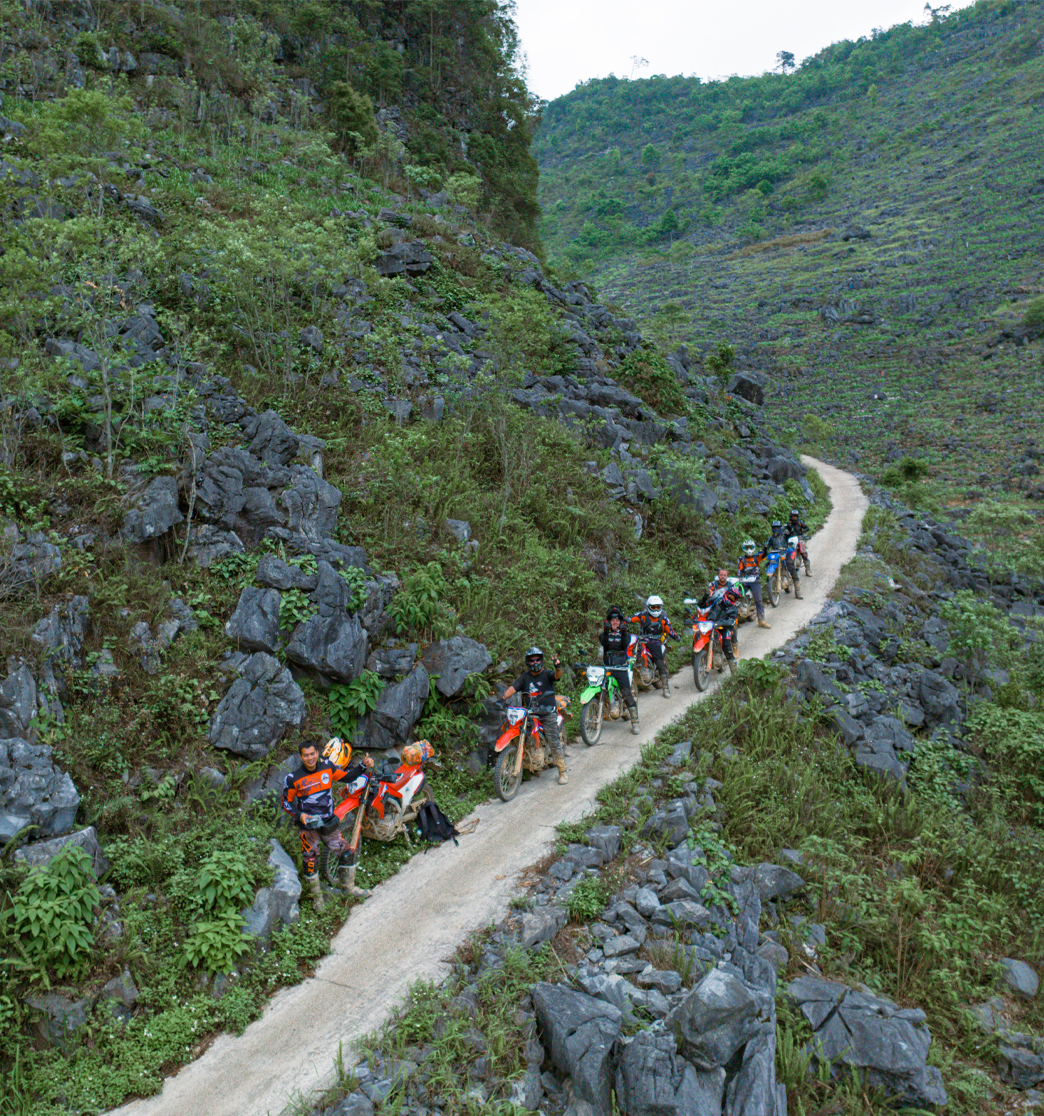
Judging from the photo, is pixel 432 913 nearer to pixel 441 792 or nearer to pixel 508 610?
pixel 441 792

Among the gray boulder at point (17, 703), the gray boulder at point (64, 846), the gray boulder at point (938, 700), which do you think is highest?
the gray boulder at point (17, 703)

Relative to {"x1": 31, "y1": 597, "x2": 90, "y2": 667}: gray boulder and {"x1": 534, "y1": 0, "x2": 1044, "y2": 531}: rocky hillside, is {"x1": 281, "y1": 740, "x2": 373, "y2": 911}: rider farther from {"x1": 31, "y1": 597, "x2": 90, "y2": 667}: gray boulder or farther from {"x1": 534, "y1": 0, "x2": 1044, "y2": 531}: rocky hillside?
{"x1": 534, "y1": 0, "x2": 1044, "y2": 531}: rocky hillside

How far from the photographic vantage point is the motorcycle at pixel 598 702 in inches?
432

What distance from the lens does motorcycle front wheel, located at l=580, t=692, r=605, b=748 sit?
10930mm

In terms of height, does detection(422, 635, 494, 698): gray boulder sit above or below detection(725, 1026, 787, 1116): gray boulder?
above

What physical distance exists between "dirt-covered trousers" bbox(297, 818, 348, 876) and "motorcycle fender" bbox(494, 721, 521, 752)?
257 centimetres

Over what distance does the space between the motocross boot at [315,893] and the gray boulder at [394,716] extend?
2.60 meters

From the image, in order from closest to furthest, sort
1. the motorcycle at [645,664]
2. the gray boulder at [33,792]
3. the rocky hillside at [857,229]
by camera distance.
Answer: the gray boulder at [33,792]
the motorcycle at [645,664]
the rocky hillside at [857,229]

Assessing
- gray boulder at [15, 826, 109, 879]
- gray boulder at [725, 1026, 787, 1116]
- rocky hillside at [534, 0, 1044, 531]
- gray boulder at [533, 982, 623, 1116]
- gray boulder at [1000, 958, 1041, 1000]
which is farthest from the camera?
rocky hillside at [534, 0, 1044, 531]

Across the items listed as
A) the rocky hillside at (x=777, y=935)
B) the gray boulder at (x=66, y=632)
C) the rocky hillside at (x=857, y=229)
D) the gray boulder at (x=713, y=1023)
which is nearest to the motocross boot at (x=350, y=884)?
the rocky hillside at (x=777, y=935)

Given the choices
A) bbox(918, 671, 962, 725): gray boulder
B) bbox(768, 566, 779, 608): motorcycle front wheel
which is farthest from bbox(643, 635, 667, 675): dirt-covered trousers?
bbox(768, 566, 779, 608): motorcycle front wheel

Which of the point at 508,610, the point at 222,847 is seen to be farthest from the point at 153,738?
the point at 508,610

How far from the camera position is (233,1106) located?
517 cm

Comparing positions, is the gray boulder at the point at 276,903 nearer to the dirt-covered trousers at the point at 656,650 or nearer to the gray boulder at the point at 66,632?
the gray boulder at the point at 66,632
